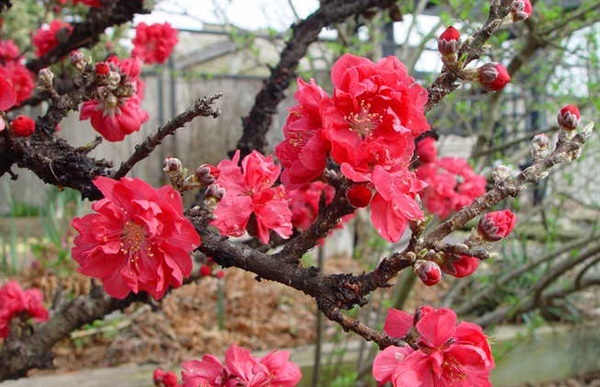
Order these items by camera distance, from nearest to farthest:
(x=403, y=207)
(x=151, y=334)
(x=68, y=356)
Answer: (x=403, y=207) → (x=68, y=356) → (x=151, y=334)

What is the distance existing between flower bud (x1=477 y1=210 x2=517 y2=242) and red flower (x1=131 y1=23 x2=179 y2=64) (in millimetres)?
2279

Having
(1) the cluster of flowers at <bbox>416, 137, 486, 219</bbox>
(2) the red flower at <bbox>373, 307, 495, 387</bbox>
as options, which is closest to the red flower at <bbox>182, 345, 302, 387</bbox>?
(2) the red flower at <bbox>373, 307, 495, 387</bbox>

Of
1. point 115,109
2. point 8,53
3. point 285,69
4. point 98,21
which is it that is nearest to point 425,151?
point 285,69

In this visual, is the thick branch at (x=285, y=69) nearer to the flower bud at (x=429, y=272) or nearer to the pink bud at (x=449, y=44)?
the pink bud at (x=449, y=44)

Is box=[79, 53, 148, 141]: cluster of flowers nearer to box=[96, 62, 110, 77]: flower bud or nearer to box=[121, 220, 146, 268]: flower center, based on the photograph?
box=[96, 62, 110, 77]: flower bud

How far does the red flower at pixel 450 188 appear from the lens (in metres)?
2.94

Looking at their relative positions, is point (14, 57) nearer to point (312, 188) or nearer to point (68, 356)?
point (312, 188)

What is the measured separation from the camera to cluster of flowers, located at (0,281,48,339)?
2197mm

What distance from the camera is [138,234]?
1.03m

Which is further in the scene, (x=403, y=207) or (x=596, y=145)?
(x=596, y=145)

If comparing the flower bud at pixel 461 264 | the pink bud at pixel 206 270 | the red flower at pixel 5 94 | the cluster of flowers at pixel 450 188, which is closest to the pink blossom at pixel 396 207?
the flower bud at pixel 461 264

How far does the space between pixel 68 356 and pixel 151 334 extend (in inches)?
21.8

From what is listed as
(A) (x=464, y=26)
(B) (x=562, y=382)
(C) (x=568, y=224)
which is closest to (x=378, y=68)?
(A) (x=464, y=26)

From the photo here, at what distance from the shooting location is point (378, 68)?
989 mm
